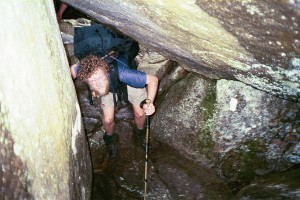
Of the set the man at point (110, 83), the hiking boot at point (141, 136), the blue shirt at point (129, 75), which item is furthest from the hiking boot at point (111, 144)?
the blue shirt at point (129, 75)

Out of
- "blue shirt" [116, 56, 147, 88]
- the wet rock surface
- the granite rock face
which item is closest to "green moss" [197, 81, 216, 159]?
the wet rock surface

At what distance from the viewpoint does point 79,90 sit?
7652 millimetres

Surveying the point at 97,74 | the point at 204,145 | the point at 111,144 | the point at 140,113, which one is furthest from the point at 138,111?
the point at 97,74

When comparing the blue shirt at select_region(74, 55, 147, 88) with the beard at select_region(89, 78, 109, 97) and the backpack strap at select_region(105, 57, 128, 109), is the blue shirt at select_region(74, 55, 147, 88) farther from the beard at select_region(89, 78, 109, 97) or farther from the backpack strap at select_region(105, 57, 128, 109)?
the beard at select_region(89, 78, 109, 97)

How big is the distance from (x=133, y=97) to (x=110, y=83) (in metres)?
1.02

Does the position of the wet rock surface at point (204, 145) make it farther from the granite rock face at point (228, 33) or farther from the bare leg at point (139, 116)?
the granite rock face at point (228, 33)

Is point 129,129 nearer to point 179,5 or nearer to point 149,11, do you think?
point 149,11

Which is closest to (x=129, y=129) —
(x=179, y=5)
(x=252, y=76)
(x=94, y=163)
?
(x=94, y=163)

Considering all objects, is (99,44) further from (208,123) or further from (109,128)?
(208,123)

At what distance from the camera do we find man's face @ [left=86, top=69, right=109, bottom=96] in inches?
190

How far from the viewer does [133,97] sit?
610cm

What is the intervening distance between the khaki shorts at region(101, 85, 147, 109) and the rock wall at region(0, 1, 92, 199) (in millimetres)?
1512

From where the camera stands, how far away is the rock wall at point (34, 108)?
2984 millimetres

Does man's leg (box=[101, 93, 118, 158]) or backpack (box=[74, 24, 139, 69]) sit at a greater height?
backpack (box=[74, 24, 139, 69])
